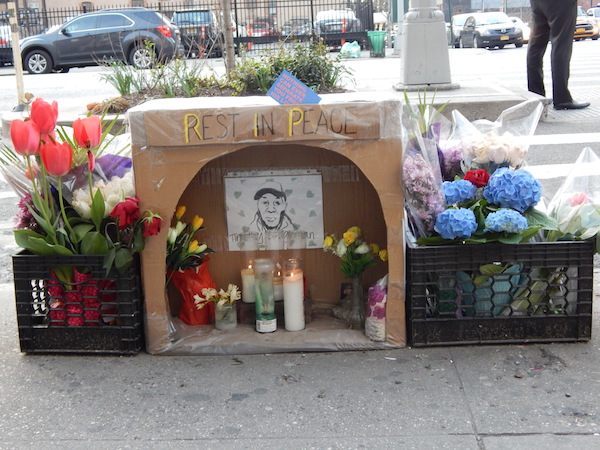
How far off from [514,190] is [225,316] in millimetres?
1394

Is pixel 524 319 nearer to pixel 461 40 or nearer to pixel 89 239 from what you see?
pixel 89 239

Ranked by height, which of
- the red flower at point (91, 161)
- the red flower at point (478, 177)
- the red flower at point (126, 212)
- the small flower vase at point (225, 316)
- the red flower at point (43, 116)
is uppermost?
the red flower at point (43, 116)

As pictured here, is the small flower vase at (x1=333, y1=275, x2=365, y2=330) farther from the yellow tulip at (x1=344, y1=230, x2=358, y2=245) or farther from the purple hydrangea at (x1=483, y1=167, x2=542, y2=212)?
the purple hydrangea at (x1=483, y1=167, x2=542, y2=212)

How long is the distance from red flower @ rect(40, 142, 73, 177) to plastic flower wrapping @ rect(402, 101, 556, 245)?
4.46 ft

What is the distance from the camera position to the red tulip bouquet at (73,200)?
3.11m

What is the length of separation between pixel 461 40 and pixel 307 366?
2917 cm

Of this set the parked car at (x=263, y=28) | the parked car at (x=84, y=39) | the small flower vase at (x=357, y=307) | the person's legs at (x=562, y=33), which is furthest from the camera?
the parked car at (x=263, y=28)

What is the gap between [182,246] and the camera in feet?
11.3

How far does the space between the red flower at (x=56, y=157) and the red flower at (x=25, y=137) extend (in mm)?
39

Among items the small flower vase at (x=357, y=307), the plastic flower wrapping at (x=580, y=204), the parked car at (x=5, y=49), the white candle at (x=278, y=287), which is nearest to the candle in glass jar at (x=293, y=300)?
the white candle at (x=278, y=287)

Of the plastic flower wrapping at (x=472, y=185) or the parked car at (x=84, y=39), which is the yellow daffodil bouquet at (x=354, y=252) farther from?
the parked car at (x=84, y=39)

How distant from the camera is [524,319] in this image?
3283mm

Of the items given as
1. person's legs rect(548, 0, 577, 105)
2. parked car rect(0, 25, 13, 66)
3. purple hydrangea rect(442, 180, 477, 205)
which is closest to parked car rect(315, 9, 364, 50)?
parked car rect(0, 25, 13, 66)

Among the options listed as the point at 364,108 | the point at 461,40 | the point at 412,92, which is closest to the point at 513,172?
the point at 364,108
